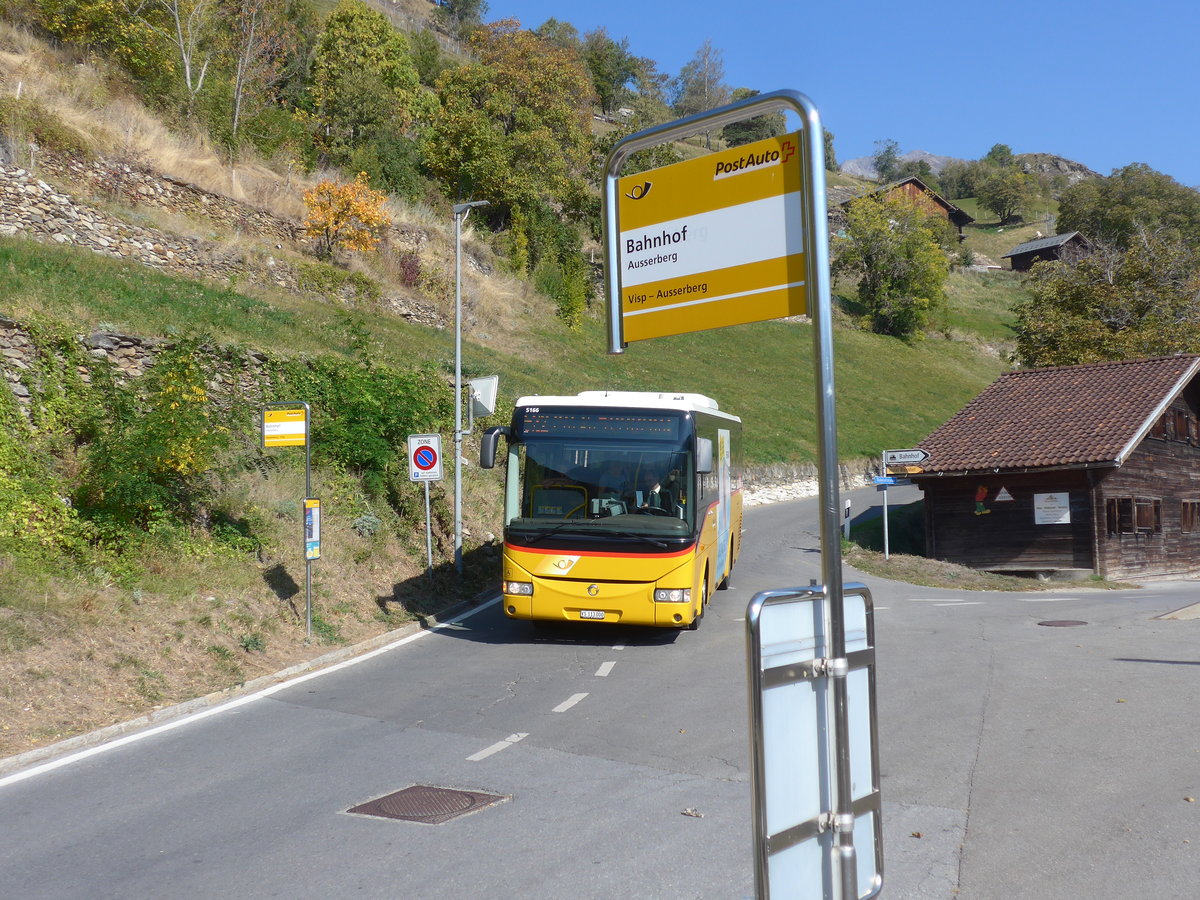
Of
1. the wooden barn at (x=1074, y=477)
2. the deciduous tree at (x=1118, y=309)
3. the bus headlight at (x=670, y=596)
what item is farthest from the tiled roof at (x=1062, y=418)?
the bus headlight at (x=670, y=596)

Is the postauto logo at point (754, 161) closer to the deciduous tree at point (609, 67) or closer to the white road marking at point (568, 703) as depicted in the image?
the white road marking at point (568, 703)

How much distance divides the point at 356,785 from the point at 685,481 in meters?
7.28

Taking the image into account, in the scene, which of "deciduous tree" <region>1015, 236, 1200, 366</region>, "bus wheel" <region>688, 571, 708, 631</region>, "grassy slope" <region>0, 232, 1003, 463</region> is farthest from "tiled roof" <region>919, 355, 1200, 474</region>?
"bus wheel" <region>688, 571, 708, 631</region>

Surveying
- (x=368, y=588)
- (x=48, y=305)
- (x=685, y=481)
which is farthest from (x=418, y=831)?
(x=48, y=305)

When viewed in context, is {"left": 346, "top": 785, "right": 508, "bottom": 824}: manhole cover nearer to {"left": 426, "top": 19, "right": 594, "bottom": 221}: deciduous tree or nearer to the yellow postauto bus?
the yellow postauto bus

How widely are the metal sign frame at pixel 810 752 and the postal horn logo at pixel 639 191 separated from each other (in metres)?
1.59

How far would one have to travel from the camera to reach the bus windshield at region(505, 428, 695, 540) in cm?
1352

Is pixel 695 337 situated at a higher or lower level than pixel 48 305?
higher

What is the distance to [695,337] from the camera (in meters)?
58.8

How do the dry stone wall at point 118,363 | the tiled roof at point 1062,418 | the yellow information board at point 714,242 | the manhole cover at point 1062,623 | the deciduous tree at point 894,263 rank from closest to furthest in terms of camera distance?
the yellow information board at point 714,242 → the dry stone wall at point 118,363 → the manhole cover at point 1062,623 → the tiled roof at point 1062,418 → the deciduous tree at point 894,263

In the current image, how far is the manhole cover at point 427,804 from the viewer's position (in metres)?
6.61

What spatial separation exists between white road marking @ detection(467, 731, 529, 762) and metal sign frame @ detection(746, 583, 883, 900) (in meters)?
5.41

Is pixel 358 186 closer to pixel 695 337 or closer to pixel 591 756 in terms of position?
pixel 695 337

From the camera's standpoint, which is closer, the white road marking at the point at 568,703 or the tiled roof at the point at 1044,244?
the white road marking at the point at 568,703
